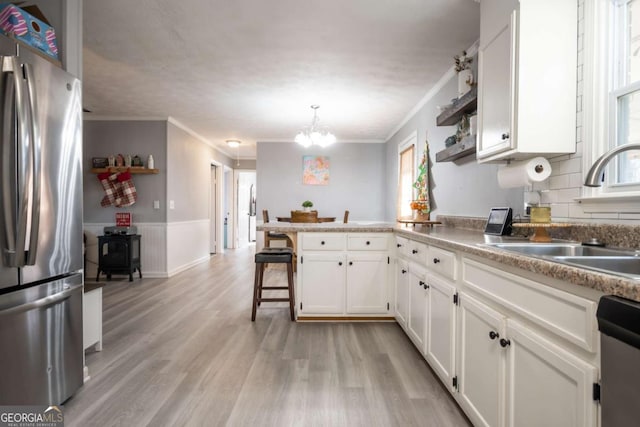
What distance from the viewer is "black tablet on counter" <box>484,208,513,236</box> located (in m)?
2.13

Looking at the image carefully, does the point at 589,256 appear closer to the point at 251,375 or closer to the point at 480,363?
the point at 480,363

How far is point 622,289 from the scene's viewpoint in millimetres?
743

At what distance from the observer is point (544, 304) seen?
3.39 ft

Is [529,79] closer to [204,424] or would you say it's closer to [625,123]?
[625,123]

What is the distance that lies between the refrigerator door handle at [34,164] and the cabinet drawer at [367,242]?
2.10 meters

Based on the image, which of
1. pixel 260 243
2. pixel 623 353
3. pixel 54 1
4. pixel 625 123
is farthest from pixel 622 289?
pixel 260 243

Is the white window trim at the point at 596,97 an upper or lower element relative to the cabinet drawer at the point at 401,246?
upper

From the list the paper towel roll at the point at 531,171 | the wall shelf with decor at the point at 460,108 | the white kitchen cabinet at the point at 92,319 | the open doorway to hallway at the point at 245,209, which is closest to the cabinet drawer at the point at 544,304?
the paper towel roll at the point at 531,171

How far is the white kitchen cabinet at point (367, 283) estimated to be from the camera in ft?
9.79

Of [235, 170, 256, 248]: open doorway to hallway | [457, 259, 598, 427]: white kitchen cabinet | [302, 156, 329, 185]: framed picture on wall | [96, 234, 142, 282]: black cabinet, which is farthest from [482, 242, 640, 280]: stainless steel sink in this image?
[235, 170, 256, 248]: open doorway to hallway

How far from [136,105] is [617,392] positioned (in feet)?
17.2

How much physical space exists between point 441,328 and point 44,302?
1.94m

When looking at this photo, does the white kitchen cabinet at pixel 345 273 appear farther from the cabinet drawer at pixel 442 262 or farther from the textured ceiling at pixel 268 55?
the textured ceiling at pixel 268 55

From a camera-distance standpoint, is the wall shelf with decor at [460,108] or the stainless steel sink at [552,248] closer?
the stainless steel sink at [552,248]
